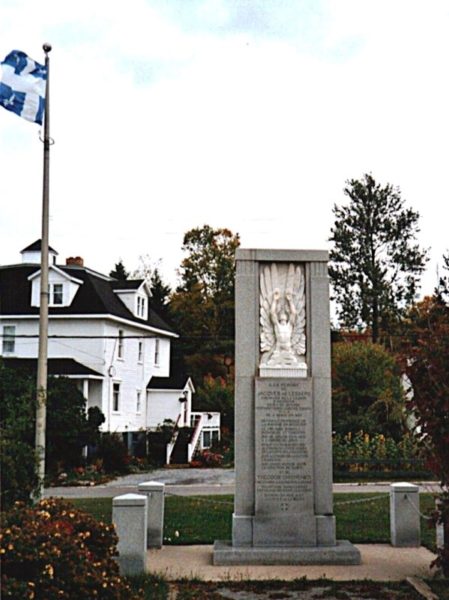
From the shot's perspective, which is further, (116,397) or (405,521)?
(116,397)

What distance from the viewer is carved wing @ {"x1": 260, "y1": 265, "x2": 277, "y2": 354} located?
38.9 feet

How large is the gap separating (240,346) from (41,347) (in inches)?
266

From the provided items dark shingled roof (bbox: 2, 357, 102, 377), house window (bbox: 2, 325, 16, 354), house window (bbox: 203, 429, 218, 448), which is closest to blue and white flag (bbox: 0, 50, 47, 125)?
dark shingled roof (bbox: 2, 357, 102, 377)

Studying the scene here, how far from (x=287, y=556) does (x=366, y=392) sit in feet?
73.8

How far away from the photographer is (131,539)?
10.0 metres

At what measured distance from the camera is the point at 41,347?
17109 millimetres

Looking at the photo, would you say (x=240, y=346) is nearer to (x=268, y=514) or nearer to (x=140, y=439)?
(x=268, y=514)

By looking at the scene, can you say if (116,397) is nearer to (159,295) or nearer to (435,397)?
(159,295)

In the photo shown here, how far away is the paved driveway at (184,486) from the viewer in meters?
22.6

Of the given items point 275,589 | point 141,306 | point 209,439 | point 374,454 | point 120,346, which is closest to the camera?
point 275,589

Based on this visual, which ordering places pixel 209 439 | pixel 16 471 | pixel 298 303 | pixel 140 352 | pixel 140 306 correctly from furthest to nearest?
pixel 140 306 → pixel 140 352 → pixel 209 439 → pixel 298 303 → pixel 16 471

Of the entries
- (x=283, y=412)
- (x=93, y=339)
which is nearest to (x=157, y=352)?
(x=93, y=339)

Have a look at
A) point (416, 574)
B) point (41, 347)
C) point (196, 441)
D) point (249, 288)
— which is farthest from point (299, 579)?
point (196, 441)

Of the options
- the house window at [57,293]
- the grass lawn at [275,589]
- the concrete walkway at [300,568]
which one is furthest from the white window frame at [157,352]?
the grass lawn at [275,589]
